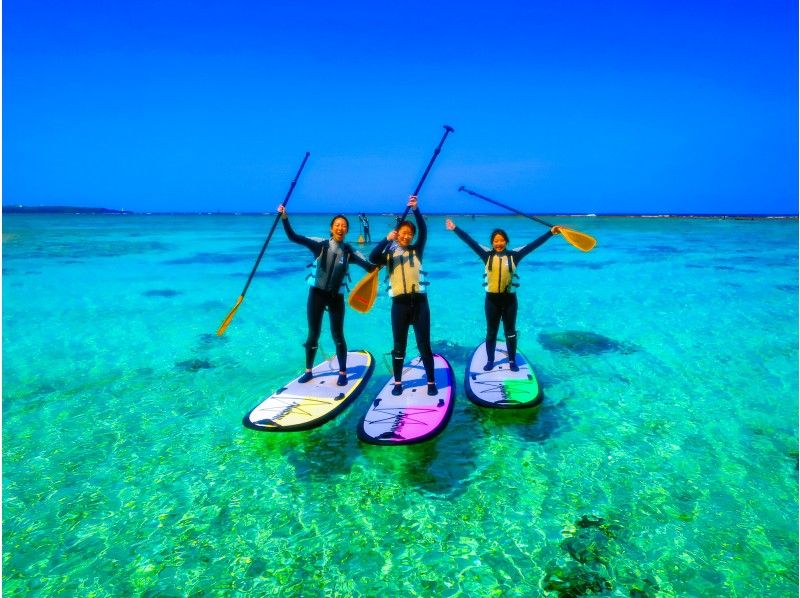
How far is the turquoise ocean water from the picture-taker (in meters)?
4.47

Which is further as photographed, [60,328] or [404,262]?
[60,328]

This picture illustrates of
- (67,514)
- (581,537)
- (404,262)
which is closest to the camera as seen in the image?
(581,537)

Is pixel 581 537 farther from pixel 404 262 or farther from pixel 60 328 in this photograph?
pixel 60 328

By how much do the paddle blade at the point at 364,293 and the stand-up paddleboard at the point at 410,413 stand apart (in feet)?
4.75

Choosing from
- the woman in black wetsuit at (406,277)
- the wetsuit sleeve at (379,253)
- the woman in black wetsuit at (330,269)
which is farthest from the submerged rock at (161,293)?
the woman in black wetsuit at (406,277)

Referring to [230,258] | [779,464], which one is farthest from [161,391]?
[230,258]

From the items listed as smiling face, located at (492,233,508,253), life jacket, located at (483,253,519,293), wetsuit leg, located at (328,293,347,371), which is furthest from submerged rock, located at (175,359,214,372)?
smiling face, located at (492,233,508,253)

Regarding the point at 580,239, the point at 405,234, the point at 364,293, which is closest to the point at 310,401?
the point at 364,293

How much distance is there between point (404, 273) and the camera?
22.1 ft

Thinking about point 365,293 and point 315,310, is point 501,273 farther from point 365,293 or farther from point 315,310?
point 315,310

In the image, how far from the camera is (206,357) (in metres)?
10.8

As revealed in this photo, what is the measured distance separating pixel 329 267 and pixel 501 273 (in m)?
2.89

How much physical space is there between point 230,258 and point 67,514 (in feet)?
93.1

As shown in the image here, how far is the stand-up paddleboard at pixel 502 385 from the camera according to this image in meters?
7.23
